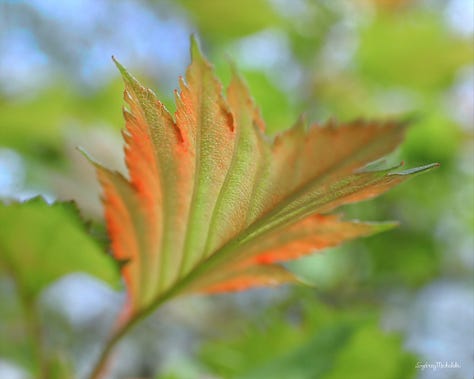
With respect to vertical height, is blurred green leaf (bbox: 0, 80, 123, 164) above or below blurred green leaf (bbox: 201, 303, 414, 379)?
above

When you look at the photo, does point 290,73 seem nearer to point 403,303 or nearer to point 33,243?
point 403,303

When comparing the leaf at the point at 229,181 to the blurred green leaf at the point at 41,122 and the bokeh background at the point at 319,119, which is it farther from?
the blurred green leaf at the point at 41,122

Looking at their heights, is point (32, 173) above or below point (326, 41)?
below

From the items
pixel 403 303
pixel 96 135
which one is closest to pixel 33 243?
pixel 96 135

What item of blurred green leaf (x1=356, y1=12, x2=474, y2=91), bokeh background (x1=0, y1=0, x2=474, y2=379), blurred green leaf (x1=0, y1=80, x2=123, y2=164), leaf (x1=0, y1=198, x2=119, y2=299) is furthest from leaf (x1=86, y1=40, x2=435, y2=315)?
blurred green leaf (x1=356, y1=12, x2=474, y2=91)

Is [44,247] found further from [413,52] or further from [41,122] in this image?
[413,52]

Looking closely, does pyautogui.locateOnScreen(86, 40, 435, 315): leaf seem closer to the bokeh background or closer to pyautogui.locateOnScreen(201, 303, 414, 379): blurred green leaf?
pyautogui.locateOnScreen(201, 303, 414, 379): blurred green leaf

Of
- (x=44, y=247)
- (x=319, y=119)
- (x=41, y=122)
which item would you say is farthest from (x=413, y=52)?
(x=44, y=247)
